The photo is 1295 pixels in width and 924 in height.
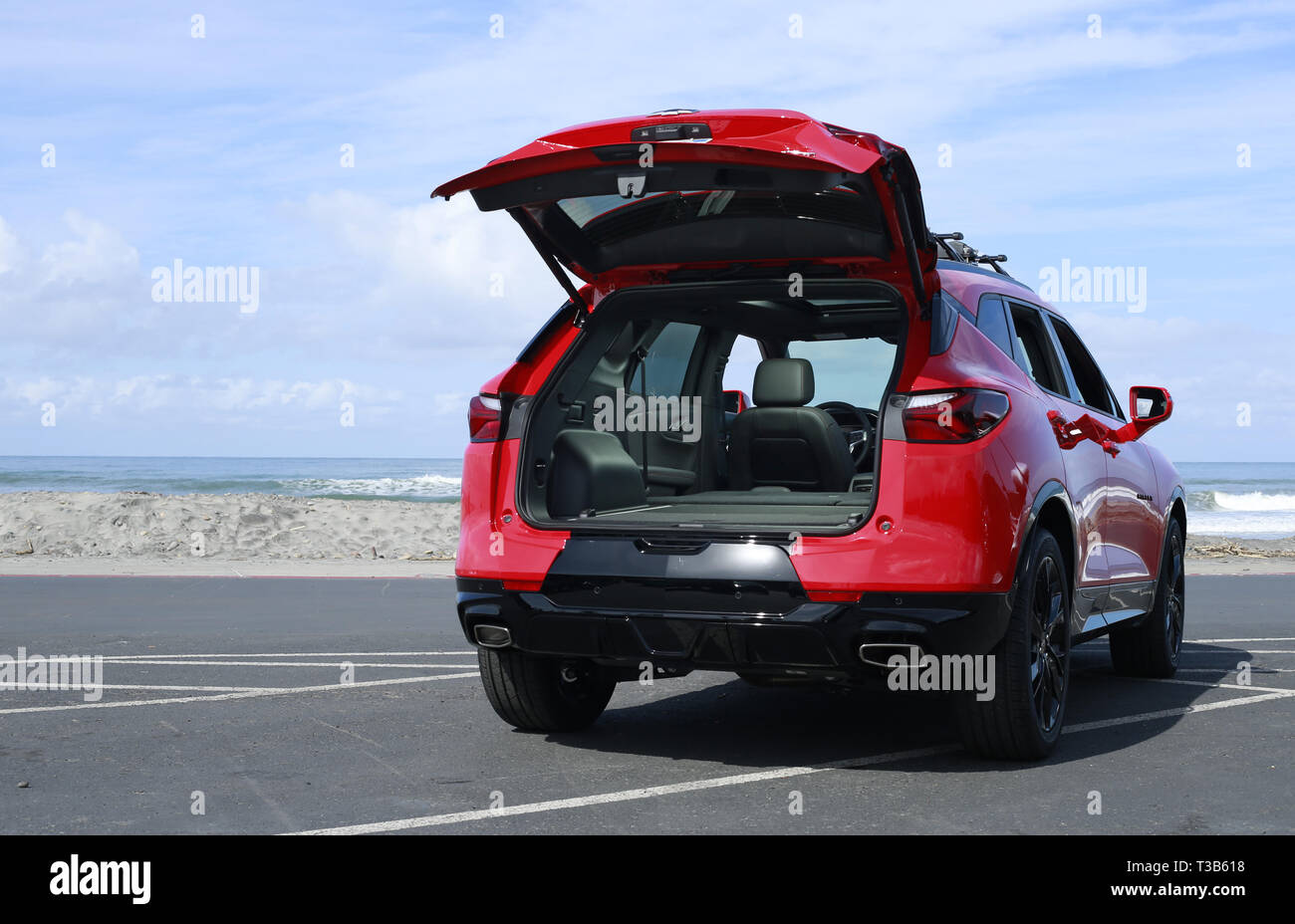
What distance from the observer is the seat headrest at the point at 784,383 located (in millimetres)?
6438

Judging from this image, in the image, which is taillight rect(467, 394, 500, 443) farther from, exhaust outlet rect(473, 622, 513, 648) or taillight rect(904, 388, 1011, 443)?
taillight rect(904, 388, 1011, 443)

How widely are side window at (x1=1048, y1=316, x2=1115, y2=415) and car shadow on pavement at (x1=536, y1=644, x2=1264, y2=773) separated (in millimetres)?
1524

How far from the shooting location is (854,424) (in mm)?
7773

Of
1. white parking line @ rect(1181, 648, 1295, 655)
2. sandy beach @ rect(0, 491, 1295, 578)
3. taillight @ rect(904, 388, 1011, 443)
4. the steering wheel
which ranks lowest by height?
sandy beach @ rect(0, 491, 1295, 578)

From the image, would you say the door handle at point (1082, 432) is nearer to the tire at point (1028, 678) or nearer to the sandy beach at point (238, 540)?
the tire at point (1028, 678)

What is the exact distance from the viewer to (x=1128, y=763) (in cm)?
552

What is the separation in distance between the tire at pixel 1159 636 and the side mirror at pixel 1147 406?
34.1 inches

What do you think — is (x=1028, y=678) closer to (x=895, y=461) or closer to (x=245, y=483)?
(x=895, y=461)

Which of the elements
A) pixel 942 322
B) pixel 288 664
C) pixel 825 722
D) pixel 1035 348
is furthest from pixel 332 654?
pixel 942 322

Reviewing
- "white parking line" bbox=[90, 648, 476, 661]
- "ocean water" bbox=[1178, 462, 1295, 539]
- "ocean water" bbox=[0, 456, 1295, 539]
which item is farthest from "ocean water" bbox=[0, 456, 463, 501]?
"white parking line" bbox=[90, 648, 476, 661]

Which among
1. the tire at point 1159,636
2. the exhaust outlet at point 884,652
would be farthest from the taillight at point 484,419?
the tire at point 1159,636

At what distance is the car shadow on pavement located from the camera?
5.73 m

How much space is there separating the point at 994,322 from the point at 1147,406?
6.34 ft
